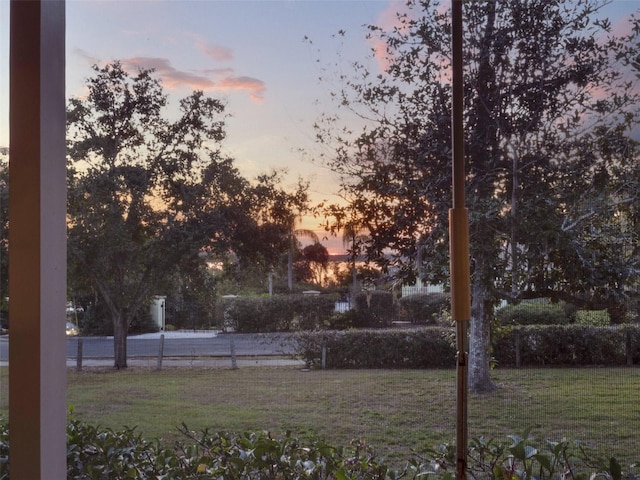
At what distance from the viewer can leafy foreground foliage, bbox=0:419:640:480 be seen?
1535 millimetres

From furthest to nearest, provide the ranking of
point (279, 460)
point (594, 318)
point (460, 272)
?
point (594, 318)
point (279, 460)
point (460, 272)

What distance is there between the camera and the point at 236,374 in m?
1.82

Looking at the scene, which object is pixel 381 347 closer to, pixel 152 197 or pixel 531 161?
pixel 531 161

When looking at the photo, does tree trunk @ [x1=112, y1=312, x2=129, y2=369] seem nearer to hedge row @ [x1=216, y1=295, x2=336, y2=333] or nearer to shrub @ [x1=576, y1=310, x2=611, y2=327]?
hedge row @ [x1=216, y1=295, x2=336, y2=333]

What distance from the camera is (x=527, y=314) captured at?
68.4 inches

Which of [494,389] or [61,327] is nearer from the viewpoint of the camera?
[61,327]

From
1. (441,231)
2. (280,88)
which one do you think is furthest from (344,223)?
(280,88)

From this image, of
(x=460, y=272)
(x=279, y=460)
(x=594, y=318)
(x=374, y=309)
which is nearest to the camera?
(x=460, y=272)

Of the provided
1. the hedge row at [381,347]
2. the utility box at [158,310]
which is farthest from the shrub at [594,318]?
the utility box at [158,310]

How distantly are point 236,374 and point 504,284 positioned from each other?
789mm

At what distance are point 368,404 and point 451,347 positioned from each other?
0.92 feet

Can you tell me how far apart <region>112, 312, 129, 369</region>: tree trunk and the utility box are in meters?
0.08

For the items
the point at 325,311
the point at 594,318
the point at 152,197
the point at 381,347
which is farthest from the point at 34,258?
the point at 594,318

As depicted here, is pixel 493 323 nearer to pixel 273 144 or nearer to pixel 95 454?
pixel 273 144
